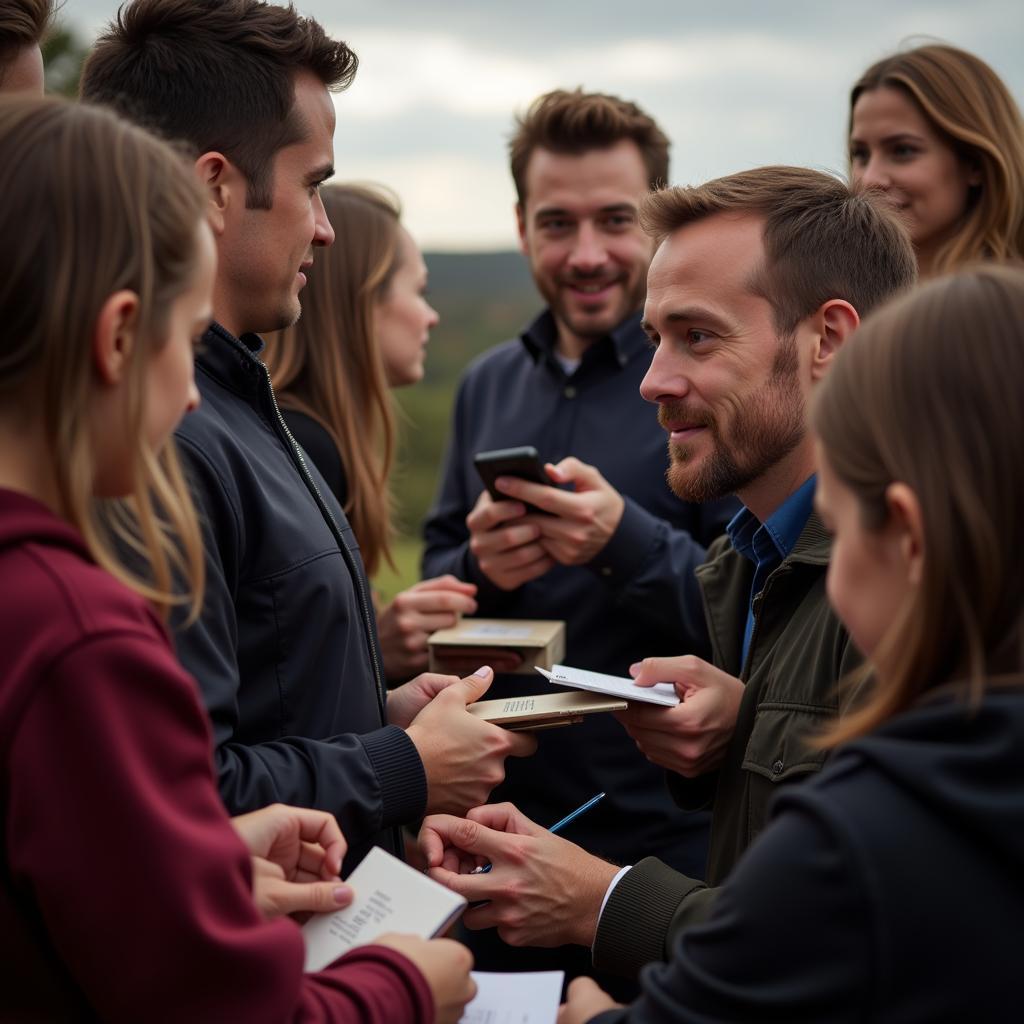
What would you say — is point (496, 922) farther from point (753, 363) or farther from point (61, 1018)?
point (753, 363)

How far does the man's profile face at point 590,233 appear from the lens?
4.01 metres

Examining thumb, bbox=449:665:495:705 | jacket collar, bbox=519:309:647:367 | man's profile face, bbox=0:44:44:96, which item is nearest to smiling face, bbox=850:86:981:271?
jacket collar, bbox=519:309:647:367

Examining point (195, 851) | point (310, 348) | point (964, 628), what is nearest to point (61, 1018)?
point (195, 851)

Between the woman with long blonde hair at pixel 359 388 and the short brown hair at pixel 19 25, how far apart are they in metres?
1.05

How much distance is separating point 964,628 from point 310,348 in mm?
2747

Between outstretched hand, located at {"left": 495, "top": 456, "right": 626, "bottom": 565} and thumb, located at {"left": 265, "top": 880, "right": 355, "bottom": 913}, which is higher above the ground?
outstretched hand, located at {"left": 495, "top": 456, "right": 626, "bottom": 565}

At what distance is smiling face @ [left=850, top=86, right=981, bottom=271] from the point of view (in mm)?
4164

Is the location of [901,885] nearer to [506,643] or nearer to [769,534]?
[769,534]

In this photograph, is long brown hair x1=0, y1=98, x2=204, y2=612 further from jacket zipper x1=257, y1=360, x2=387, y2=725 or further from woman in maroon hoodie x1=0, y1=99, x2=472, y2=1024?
jacket zipper x1=257, y1=360, x2=387, y2=725

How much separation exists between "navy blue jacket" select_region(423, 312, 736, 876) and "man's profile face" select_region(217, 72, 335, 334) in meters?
1.31

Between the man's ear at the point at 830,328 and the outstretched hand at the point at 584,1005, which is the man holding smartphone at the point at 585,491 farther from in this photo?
the outstretched hand at the point at 584,1005

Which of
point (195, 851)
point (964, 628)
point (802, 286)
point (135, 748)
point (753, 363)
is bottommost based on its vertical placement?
point (195, 851)

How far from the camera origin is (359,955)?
1562 millimetres

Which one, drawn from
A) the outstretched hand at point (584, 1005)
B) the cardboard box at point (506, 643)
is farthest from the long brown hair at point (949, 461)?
the cardboard box at point (506, 643)
